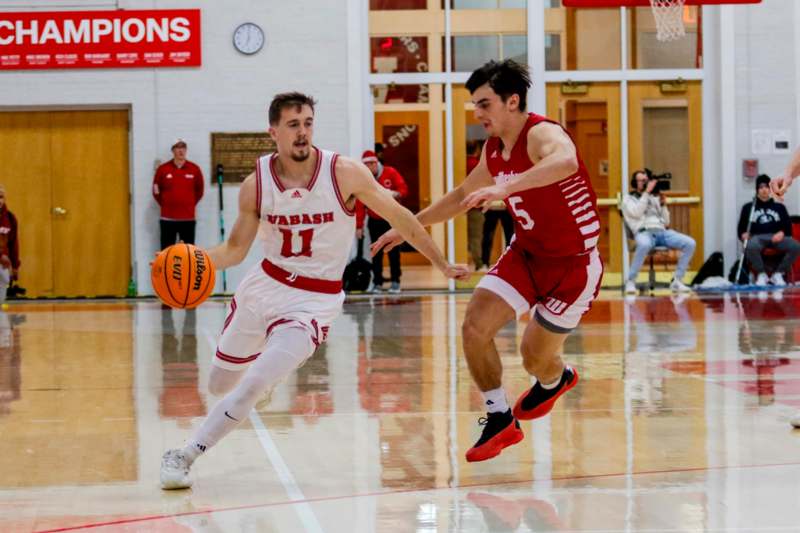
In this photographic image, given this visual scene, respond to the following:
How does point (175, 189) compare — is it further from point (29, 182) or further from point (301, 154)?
point (301, 154)

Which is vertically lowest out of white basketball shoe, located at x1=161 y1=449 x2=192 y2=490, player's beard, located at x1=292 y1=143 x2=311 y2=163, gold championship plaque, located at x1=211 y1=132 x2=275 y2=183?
white basketball shoe, located at x1=161 y1=449 x2=192 y2=490

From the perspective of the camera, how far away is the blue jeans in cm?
1748

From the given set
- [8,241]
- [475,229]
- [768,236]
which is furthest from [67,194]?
[768,236]

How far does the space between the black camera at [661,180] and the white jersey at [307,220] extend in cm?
1236

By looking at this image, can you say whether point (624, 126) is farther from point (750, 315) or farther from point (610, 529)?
point (610, 529)

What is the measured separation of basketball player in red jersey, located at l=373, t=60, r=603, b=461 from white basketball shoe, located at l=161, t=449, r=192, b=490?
1256 millimetres

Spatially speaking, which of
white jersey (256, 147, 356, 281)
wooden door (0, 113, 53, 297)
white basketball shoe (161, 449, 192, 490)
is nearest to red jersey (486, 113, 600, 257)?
white jersey (256, 147, 356, 281)

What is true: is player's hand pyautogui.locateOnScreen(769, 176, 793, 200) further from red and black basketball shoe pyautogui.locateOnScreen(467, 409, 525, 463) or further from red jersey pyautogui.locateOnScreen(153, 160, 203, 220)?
red jersey pyautogui.locateOnScreen(153, 160, 203, 220)

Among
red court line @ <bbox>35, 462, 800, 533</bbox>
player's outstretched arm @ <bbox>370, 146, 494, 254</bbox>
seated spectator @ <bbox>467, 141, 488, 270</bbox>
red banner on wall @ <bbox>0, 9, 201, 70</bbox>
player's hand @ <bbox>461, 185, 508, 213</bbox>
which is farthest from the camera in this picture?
seated spectator @ <bbox>467, 141, 488, 270</bbox>

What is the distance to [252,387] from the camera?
558 centimetres

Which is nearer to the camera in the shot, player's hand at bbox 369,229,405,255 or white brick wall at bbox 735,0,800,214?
player's hand at bbox 369,229,405,255

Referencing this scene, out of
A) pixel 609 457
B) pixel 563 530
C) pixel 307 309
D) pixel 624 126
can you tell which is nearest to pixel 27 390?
pixel 307 309

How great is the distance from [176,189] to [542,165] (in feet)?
42.2

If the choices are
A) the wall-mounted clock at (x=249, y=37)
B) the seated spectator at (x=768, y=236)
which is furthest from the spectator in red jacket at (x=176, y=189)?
the seated spectator at (x=768, y=236)
